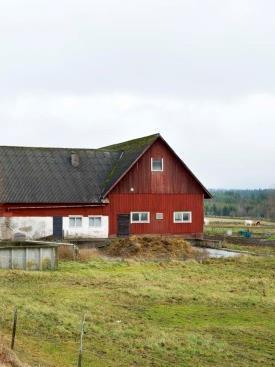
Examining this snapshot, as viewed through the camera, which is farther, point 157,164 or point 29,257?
point 157,164

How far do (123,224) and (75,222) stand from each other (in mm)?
3422

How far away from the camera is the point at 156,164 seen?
4153 cm

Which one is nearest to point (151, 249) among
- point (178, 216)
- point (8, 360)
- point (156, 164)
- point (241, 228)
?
point (178, 216)

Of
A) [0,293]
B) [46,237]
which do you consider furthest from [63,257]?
[0,293]

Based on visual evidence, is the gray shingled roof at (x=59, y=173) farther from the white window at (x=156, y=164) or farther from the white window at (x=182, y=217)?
the white window at (x=182, y=217)

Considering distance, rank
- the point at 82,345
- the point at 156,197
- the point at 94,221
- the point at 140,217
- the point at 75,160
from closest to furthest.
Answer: the point at 82,345
the point at 94,221
the point at 140,217
the point at 156,197
the point at 75,160

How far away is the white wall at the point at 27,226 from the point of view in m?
37.1

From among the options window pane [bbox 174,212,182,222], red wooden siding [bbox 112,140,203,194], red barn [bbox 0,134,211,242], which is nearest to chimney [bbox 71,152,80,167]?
red barn [bbox 0,134,211,242]

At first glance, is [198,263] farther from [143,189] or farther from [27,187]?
[27,187]

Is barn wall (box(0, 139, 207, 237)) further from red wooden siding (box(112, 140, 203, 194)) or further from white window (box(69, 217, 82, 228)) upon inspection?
white window (box(69, 217, 82, 228))

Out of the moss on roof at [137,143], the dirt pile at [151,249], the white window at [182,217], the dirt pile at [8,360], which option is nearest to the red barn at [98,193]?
the white window at [182,217]

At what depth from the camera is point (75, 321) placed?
1659 cm

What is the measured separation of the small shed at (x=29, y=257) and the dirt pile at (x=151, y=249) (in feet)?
24.6

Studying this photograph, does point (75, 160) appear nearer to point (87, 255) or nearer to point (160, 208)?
point (160, 208)
